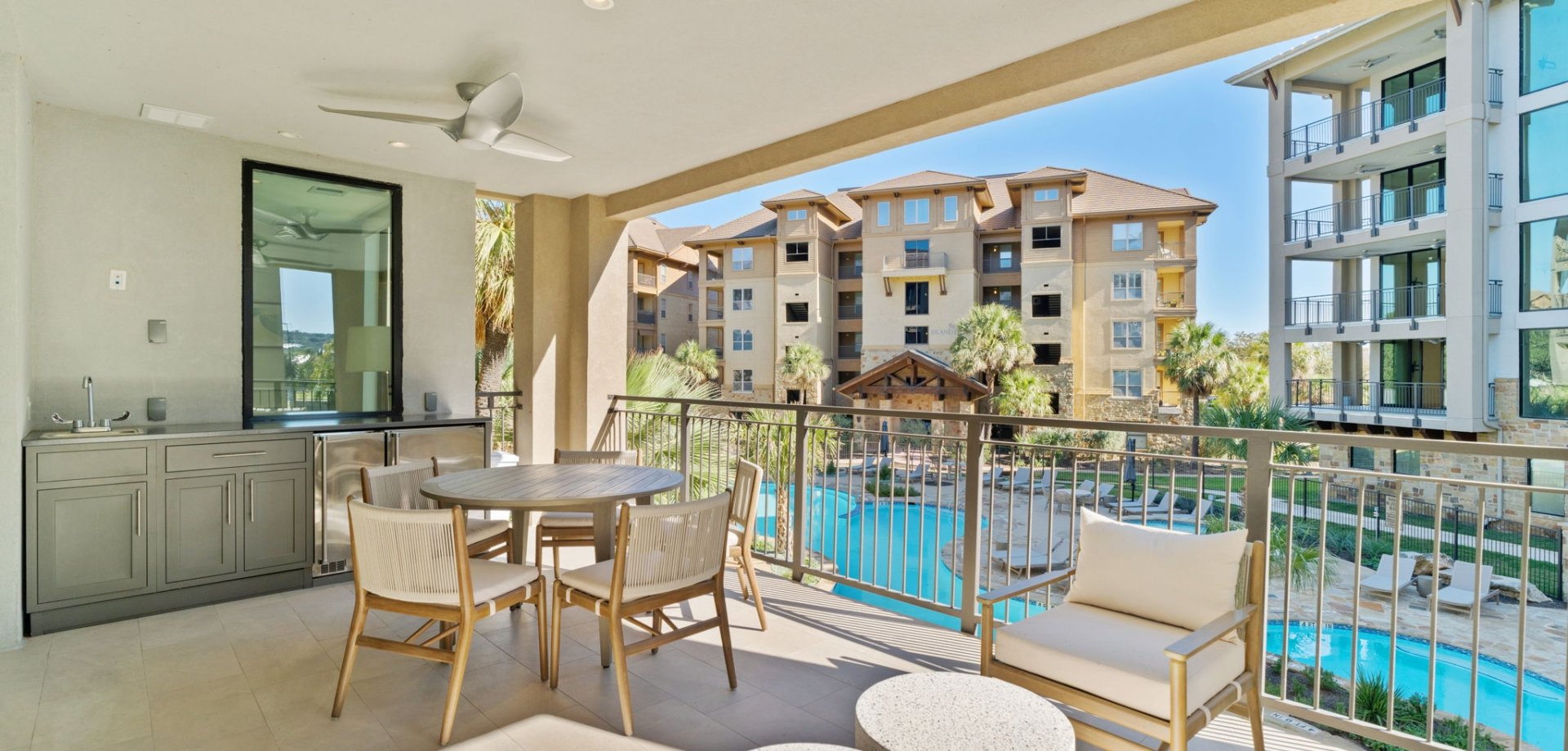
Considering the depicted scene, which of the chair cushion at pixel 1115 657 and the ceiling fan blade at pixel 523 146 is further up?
the ceiling fan blade at pixel 523 146

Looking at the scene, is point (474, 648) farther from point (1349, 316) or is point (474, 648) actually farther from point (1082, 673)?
point (1349, 316)

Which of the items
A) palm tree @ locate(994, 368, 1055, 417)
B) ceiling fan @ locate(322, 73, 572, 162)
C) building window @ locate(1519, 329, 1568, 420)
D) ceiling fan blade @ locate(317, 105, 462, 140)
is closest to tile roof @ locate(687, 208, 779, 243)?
palm tree @ locate(994, 368, 1055, 417)

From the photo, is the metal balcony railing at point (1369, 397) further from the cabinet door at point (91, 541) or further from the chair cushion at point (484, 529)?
the cabinet door at point (91, 541)

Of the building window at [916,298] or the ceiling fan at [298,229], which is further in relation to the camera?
the building window at [916,298]

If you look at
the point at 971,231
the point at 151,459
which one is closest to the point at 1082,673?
the point at 151,459

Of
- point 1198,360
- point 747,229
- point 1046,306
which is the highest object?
point 747,229

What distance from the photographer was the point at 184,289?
4348 millimetres

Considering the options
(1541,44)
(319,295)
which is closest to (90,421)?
(319,295)

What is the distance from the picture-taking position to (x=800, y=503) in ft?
13.6

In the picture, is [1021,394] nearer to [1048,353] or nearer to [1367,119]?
[1048,353]

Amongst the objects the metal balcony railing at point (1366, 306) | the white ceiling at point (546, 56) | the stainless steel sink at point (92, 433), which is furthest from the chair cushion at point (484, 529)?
the metal balcony railing at point (1366, 306)

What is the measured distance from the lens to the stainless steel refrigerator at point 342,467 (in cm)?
418

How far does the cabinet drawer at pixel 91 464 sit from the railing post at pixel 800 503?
11.2ft

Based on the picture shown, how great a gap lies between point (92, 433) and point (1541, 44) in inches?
831
